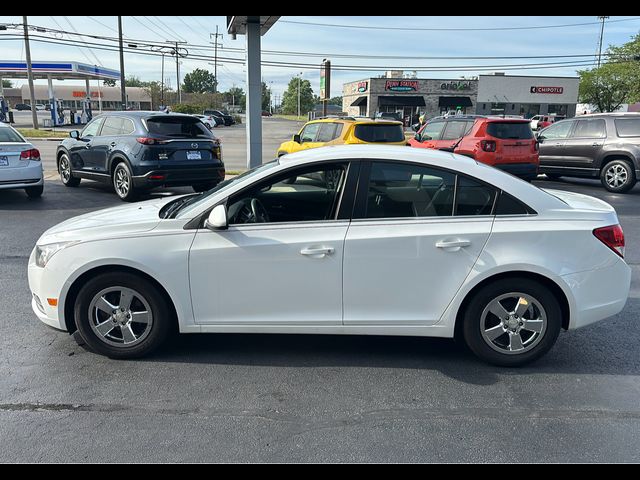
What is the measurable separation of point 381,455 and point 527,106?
2489 inches

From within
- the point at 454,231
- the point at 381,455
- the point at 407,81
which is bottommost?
the point at 381,455

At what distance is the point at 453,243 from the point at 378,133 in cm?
922

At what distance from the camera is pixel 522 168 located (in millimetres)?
12070

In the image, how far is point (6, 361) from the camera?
3.88m

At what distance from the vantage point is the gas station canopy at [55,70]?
1730 inches

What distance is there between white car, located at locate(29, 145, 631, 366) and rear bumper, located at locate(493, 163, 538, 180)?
8.50 m

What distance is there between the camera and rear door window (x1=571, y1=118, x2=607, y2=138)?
12.9 meters

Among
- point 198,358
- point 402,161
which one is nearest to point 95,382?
point 198,358

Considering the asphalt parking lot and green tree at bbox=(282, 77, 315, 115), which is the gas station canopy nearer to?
the asphalt parking lot

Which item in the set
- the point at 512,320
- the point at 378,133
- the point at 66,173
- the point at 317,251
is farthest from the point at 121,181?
the point at 512,320

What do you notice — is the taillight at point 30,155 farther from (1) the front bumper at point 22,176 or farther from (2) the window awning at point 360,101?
(2) the window awning at point 360,101

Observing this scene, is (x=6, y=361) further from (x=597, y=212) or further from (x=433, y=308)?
(x=597, y=212)

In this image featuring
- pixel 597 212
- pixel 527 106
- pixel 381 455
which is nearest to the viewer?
pixel 381 455

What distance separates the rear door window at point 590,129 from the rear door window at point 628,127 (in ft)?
1.06
